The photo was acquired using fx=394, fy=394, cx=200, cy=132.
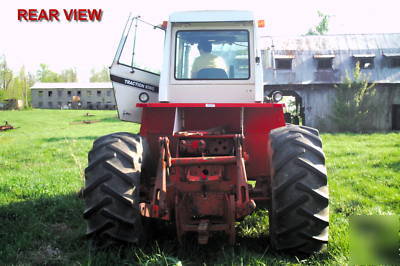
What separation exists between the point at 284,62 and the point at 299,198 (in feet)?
88.4

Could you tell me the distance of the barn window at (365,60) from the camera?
97.0 feet

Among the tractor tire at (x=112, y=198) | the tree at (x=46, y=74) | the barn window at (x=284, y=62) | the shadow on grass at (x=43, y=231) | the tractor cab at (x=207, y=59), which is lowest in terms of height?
the shadow on grass at (x=43, y=231)

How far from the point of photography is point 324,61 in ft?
98.0

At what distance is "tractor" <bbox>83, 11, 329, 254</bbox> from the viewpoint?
3.80 metres

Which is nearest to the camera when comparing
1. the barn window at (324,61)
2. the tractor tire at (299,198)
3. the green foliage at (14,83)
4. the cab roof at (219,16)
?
the tractor tire at (299,198)

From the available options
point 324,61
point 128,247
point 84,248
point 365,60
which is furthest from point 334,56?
point 128,247

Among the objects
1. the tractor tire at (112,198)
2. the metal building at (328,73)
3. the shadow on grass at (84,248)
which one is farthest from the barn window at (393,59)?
the tractor tire at (112,198)

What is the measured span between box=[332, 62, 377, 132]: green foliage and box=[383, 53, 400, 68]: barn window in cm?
318

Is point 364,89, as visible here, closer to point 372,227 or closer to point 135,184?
point 372,227

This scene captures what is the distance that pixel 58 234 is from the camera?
5.09 meters

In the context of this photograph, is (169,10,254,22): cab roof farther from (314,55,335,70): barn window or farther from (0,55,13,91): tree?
(0,55,13,91): tree

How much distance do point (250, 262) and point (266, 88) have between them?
24979mm

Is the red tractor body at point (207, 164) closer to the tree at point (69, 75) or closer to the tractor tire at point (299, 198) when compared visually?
the tractor tire at point (299, 198)

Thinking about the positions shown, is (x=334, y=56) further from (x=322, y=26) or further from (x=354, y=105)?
(x=322, y=26)
